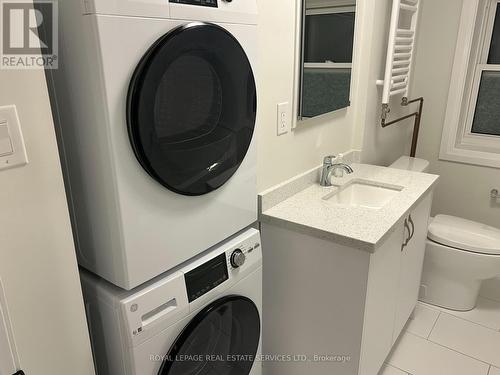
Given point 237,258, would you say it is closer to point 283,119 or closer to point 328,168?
point 283,119

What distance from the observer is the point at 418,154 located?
3.01 metres

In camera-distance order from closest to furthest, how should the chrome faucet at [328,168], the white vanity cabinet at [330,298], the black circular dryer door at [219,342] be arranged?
the black circular dryer door at [219,342] < the white vanity cabinet at [330,298] < the chrome faucet at [328,168]

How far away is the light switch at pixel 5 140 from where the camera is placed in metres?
0.75

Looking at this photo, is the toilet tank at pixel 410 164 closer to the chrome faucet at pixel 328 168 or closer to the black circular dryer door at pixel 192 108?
the chrome faucet at pixel 328 168

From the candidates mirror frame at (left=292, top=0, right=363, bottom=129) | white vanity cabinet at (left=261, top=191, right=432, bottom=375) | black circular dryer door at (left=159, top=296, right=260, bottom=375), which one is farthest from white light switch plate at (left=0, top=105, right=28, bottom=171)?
mirror frame at (left=292, top=0, right=363, bottom=129)

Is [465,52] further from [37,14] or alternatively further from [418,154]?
[37,14]

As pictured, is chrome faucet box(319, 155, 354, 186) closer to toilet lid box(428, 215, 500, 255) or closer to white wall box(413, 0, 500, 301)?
toilet lid box(428, 215, 500, 255)

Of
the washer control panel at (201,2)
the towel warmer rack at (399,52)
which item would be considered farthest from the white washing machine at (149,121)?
the towel warmer rack at (399,52)

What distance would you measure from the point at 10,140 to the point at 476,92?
2.95m

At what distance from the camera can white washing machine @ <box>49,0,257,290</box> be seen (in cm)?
86

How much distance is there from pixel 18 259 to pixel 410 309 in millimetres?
1932

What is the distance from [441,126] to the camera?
2854 millimetres

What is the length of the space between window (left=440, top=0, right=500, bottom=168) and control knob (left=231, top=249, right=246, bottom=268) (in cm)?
217

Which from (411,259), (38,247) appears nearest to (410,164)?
(411,259)
